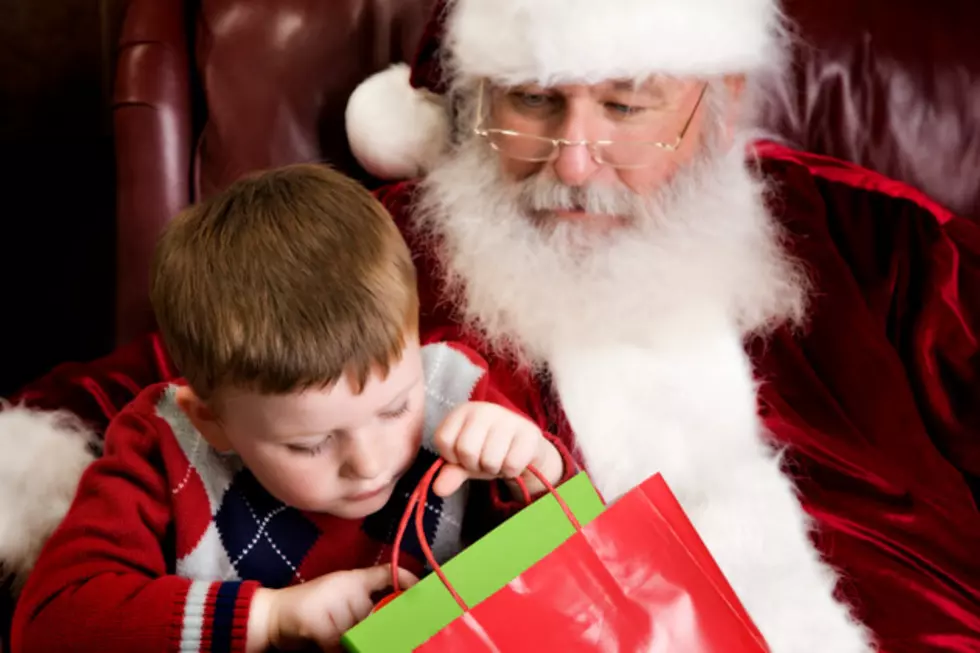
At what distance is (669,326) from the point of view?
126 centimetres

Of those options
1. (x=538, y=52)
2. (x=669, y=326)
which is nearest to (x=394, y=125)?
(x=538, y=52)

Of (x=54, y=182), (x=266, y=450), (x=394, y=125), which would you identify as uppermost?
(x=394, y=125)

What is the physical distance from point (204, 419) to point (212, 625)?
0.20 meters

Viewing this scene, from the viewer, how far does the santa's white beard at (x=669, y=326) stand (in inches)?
43.1

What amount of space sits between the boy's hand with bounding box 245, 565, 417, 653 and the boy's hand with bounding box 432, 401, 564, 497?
0.11 meters

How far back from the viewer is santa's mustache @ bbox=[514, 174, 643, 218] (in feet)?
4.19

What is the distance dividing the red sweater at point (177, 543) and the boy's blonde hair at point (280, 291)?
6.2 inches

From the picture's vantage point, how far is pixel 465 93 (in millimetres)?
1454

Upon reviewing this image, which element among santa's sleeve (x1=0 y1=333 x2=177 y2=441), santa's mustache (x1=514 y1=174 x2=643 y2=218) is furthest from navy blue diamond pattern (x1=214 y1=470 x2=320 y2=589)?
santa's mustache (x1=514 y1=174 x2=643 y2=218)

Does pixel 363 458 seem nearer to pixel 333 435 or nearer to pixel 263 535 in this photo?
pixel 333 435

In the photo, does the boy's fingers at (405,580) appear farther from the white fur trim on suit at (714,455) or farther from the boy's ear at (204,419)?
the white fur trim on suit at (714,455)

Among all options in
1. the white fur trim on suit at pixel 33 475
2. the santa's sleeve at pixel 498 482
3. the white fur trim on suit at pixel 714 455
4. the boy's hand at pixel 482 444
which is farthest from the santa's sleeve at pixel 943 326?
the white fur trim on suit at pixel 33 475

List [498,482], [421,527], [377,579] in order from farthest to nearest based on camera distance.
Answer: [498,482]
[377,579]
[421,527]

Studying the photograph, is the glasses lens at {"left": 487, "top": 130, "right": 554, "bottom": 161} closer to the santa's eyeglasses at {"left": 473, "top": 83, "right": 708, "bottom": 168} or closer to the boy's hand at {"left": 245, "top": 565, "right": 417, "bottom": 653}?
the santa's eyeglasses at {"left": 473, "top": 83, "right": 708, "bottom": 168}
